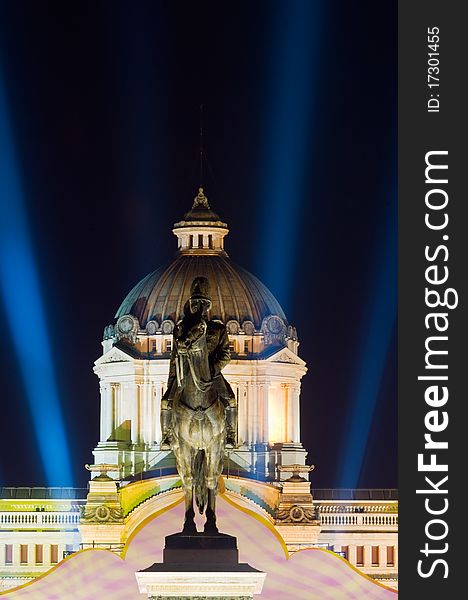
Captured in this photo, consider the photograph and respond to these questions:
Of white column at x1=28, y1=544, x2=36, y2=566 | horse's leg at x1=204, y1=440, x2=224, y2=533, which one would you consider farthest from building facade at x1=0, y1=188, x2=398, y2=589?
horse's leg at x1=204, y1=440, x2=224, y2=533

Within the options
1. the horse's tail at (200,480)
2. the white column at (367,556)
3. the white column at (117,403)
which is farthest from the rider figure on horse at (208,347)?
the white column at (117,403)

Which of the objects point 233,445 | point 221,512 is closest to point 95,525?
point 221,512

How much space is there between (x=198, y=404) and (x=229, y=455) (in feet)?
224

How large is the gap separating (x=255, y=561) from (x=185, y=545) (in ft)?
14.4

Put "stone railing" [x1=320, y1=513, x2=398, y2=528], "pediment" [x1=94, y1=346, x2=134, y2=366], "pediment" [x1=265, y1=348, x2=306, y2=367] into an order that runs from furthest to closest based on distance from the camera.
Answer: "pediment" [x1=94, y1=346, x2=134, y2=366] → "pediment" [x1=265, y1=348, x2=306, y2=367] → "stone railing" [x1=320, y1=513, x2=398, y2=528]

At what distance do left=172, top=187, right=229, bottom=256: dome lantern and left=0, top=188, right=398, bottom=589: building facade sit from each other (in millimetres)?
63

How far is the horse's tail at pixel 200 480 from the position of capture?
56.3 metres

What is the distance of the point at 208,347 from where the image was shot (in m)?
55.8

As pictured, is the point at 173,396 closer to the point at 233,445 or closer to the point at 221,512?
the point at 233,445

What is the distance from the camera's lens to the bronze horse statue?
55625mm

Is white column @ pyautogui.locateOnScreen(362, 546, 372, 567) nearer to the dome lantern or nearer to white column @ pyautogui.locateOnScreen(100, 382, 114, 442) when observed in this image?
white column @ pyautogui.locateOnScreen(100, 382, 114, 442)

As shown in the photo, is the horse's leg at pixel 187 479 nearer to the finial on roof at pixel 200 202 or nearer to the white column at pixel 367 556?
the finial on roof at pixel 200 202

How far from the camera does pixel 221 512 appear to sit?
63.5 m

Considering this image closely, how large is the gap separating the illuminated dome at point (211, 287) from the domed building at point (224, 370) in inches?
1.3
